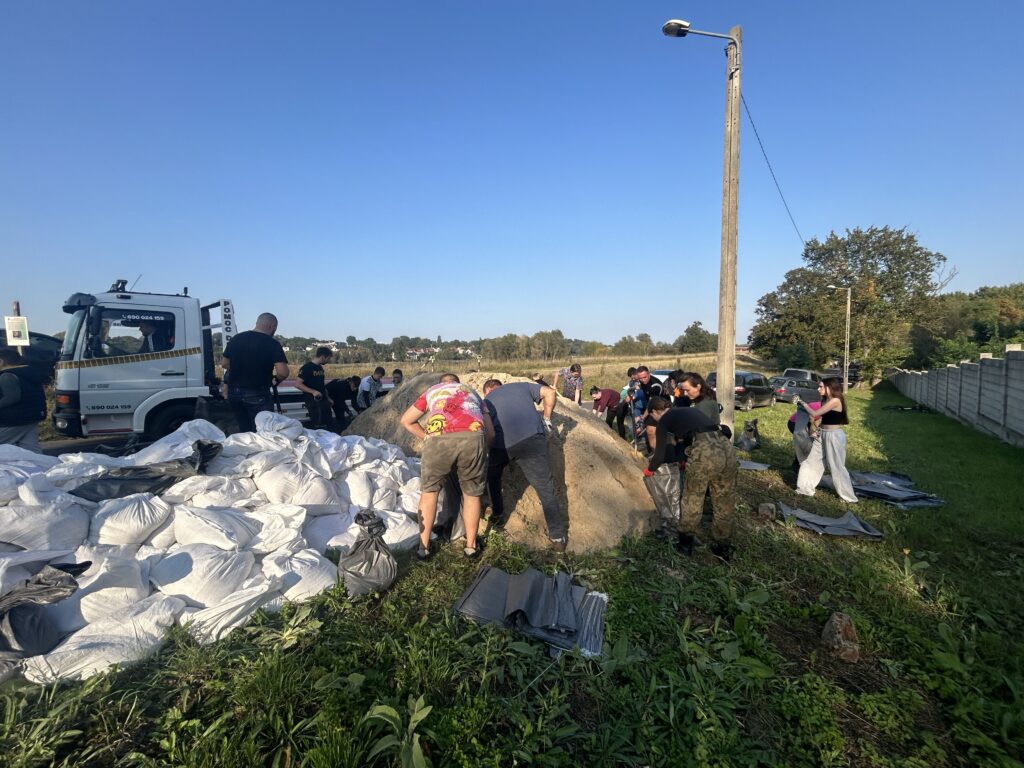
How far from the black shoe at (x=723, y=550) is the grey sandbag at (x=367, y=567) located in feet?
8.94

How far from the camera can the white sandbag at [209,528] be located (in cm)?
329

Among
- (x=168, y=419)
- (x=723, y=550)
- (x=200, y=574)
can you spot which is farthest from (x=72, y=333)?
(x=723, y=550)

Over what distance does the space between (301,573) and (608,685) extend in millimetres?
1988

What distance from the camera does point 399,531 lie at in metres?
4.12

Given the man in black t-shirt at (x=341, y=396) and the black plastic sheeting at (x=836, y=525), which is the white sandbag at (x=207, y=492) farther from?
the black plastic sheeting at (x=836, y=525)

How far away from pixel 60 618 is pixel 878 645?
4636mm

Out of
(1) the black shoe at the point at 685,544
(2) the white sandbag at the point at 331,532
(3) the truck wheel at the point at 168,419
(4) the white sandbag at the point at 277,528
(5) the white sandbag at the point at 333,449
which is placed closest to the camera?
(4) the white sandbag at the point at 277,528

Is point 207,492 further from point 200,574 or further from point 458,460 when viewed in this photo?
point 458,460

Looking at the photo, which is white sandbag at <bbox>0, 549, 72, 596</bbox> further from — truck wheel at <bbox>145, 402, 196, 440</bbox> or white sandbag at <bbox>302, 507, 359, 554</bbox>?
truck wheel at <bbox>145, 402, 196, 440</bbox>

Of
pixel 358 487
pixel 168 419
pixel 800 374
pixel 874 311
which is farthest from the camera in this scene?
pixel 874 311

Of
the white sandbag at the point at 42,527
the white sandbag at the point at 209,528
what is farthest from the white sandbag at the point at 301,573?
the white sandbag at the point at 42,527

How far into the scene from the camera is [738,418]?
15.8m

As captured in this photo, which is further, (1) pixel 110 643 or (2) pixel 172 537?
(2) pixel 172 537

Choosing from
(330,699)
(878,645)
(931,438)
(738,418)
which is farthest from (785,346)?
(330,699)
